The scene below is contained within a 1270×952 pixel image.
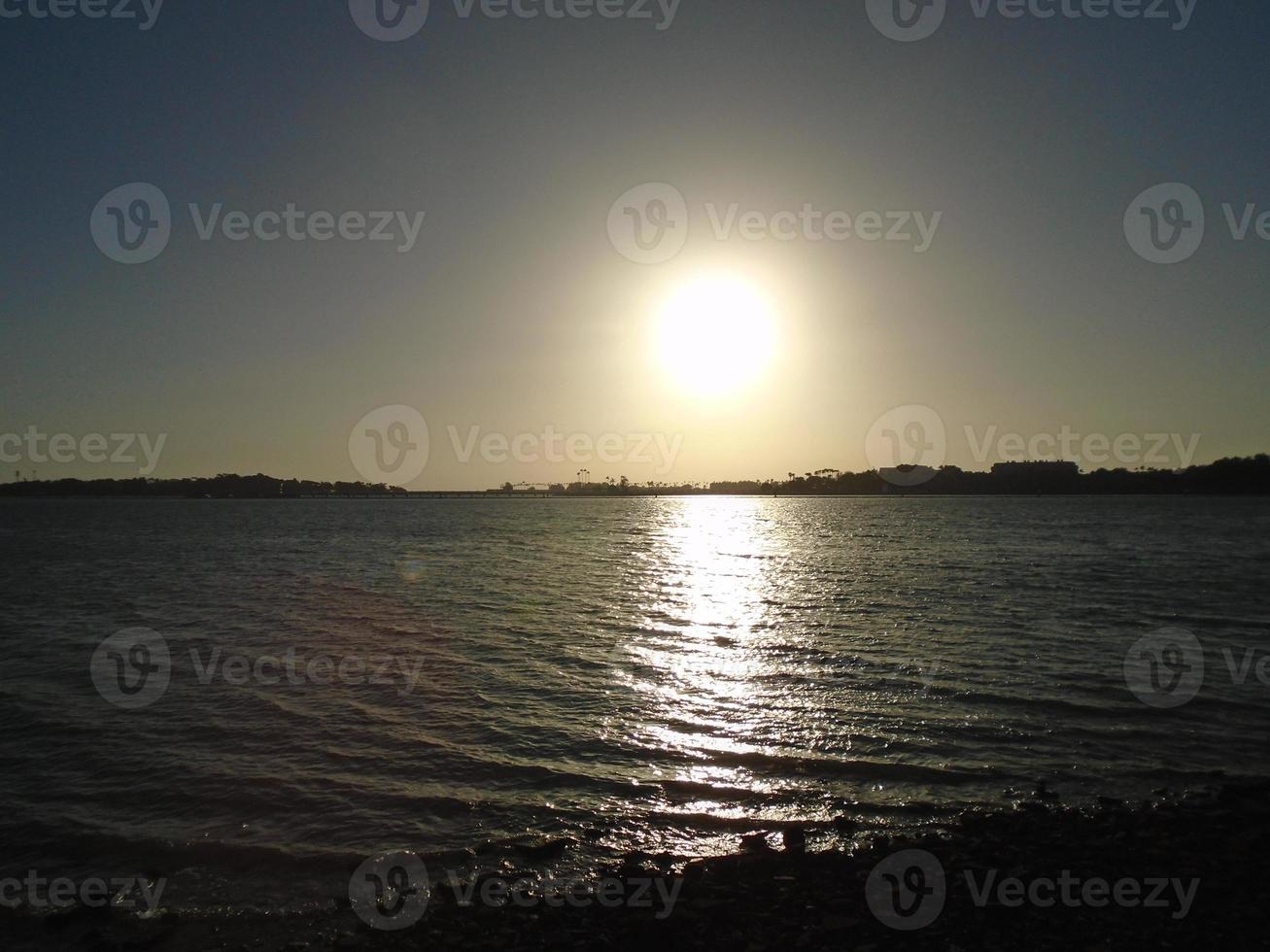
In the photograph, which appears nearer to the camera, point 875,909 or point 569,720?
point 875,909

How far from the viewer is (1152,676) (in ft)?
74.1

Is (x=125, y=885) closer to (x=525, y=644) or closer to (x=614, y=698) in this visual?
(x=614, y=698)

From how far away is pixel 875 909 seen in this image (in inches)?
365

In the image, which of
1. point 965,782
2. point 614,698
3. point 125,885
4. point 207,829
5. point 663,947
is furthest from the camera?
point 614,698

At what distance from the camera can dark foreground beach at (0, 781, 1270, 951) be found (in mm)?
8711

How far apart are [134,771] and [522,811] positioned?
8780mm

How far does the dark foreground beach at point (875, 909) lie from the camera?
8711 mm

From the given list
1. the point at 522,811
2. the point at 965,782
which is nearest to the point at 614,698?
the point at 522,811

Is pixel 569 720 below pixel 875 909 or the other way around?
the other way around

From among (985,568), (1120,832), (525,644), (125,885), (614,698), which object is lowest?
(125,885)

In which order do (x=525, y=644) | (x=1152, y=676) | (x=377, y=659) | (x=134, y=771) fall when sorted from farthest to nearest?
(x=525, y=644)
(x=377, y=659)
(x=1152, y=676)
(x=134, y=771)

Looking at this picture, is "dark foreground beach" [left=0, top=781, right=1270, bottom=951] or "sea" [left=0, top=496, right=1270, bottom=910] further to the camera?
"sea" [left=0, top=496, right=1270, bottom=910]

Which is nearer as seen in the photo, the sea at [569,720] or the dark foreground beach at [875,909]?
the dark foreground beach at [875,909]

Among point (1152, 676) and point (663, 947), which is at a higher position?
point (1152, 676)
